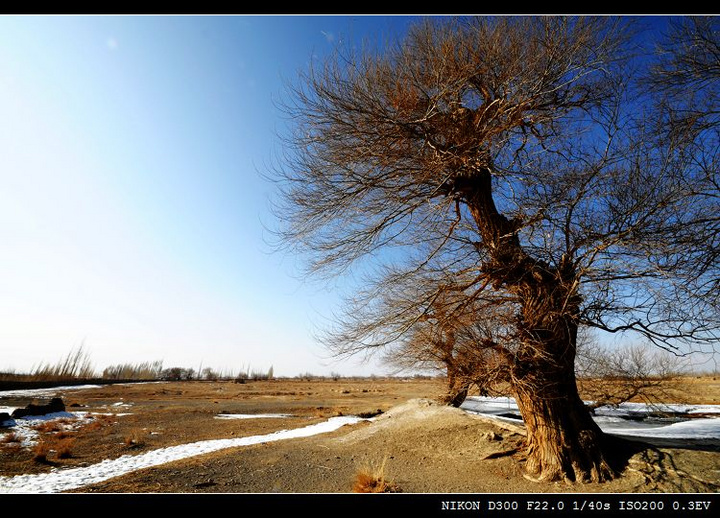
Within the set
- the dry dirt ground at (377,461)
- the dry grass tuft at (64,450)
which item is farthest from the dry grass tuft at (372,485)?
the dry grass tuft at (64,450)

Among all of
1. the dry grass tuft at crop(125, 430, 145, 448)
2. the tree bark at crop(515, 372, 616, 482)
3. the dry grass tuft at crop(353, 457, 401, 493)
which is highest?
the tree bark at crop(515, 372, 616, 482)

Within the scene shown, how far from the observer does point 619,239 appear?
15.4 ft

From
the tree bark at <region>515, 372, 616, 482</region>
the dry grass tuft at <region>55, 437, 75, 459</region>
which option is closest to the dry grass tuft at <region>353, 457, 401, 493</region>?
the tree bark at <region>515, 372, 616, 482</region>

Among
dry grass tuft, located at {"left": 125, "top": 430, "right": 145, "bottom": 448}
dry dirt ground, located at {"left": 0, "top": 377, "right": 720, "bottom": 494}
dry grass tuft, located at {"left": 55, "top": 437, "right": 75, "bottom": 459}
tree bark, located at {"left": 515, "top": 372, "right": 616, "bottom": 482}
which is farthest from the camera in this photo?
dry grass tuft, located at {"left": 125, "top": 430, "right": 145, "bottom": 448}

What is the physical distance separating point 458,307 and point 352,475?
3.78 metres

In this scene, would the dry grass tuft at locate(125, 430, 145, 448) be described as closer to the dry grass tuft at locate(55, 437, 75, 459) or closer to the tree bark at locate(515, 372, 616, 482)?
the dry grass tuft at locate(55, 437, 75, 459)

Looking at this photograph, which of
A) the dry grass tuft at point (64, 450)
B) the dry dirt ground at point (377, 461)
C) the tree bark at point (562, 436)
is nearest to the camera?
the dry dirt ground at point (377, 461)

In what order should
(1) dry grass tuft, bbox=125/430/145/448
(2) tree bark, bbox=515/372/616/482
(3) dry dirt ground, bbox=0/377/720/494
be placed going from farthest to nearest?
1. (1) dry grass tuft, bbox=125/430/145/448
2. (2) tree bark, bbox=515/372/616/482
3. (3) dry dirt ground, bbox=0/377/720/494

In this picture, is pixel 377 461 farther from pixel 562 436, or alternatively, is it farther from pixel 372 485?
pixel 562 436

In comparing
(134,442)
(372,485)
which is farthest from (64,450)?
(372,485)

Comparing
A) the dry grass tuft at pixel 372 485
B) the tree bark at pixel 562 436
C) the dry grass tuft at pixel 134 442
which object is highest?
the tree bark at pixel 562 436

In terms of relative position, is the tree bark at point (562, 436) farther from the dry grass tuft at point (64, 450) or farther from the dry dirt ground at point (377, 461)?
the dry grass tuft at point (64, 450)
